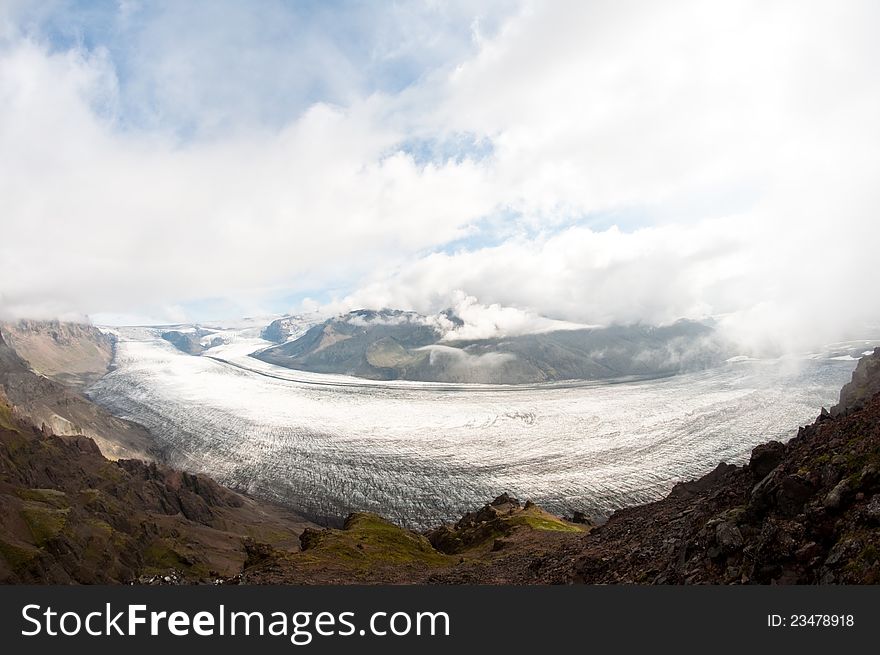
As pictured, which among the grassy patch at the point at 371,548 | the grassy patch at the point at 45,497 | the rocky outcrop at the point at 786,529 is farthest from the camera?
the grassy patch at the point at 45,497

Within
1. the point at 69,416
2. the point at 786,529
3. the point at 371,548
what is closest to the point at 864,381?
the point at 371,548

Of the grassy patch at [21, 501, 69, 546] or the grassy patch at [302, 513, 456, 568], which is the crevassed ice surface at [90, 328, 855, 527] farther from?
the grassy patch at [21, 501, 69, 546]

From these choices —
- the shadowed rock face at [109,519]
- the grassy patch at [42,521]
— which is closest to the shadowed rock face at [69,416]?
the shadowed rock face at [109,519]

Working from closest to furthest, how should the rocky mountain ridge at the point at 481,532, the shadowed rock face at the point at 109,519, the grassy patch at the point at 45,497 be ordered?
the rocky mountain ridge at the point at 481,532, the shadowed rock face at the point at 109,519, the grassy patch at the point at 45,497

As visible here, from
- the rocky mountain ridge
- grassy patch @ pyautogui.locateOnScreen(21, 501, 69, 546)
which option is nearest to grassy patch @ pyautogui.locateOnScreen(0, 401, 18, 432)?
the rocky mountain ridge

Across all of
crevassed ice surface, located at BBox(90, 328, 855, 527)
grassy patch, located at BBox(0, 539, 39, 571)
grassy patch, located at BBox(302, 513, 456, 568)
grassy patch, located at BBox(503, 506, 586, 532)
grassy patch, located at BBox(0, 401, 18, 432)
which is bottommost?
crevassed ice surface, located at BBox(90, 328, 855, 527)

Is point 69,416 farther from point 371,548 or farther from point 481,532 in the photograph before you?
point 481,532

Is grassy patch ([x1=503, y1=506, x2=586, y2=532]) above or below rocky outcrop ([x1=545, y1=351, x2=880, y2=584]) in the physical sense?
below

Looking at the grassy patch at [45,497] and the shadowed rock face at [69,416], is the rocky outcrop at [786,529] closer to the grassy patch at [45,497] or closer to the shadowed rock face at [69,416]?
the grassy patch at [45,497]

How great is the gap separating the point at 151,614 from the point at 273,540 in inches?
3744

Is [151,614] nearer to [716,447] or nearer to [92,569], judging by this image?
[92,569]

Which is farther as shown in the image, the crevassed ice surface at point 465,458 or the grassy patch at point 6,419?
the crevassed ice surface at point 465,458

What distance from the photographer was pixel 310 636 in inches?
559

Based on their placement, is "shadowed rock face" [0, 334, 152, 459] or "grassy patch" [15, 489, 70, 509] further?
"shadowed rock face" [0, 334, 152, 459]
